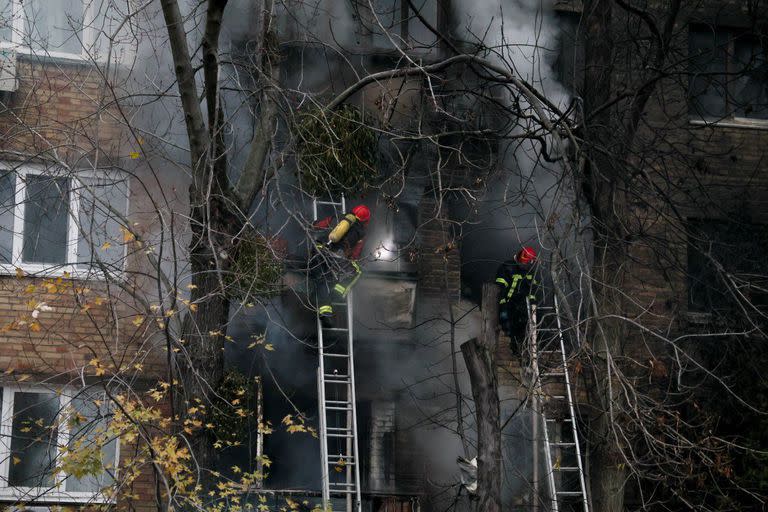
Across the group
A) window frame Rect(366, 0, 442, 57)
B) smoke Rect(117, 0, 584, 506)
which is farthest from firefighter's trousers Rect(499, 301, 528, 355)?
window frame Rect(366, 0, 442, 57)

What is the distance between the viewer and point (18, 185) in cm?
1241

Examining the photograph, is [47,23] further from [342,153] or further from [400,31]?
[400,31]

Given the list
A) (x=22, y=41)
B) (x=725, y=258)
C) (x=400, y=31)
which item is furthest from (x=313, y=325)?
(x=725, y=258)

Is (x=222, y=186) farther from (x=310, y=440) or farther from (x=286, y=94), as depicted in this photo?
(x=310, y=440)

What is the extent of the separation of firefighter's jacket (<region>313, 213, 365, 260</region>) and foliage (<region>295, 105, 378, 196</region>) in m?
0.32

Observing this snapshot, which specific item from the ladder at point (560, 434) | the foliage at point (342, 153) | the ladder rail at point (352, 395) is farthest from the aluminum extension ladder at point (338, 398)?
the ladder at point (560, 434)

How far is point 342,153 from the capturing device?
11297 millimetres

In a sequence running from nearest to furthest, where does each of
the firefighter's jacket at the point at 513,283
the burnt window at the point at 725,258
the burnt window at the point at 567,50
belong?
the firefighter's jacket at the point at 513,283
the burnt window at the point at 725,258
the burnt window at the point at 567,50

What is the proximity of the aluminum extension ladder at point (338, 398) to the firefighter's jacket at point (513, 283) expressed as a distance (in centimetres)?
177

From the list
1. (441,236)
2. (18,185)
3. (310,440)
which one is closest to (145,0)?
(18,185)

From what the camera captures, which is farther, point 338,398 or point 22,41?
point 338,398

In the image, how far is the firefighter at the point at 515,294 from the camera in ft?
41.8

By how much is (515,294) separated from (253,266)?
3.79 meters

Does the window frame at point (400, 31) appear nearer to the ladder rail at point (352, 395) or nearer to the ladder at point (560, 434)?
the ladder rail at point (352, 395)
